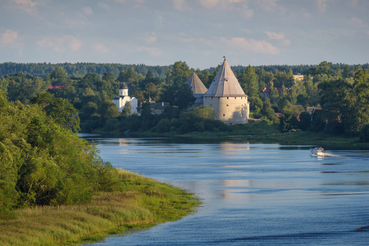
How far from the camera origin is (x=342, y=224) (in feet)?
75.9

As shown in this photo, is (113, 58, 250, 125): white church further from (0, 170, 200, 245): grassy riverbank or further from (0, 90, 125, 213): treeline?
(0, 170, 200, 245): grassy riverbank

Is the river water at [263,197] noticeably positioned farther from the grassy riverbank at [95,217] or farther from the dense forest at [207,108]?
the dense forest at [207,108]

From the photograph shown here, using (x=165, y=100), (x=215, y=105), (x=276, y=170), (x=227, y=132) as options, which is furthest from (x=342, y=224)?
(x=165, y=100)

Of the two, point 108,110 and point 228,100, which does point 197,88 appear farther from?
point 108,110

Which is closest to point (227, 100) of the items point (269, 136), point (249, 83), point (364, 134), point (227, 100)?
point (227, 100)

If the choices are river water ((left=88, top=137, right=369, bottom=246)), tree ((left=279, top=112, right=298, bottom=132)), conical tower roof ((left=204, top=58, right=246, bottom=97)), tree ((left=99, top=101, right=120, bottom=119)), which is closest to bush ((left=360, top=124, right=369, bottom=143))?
river water ((left=88, top=137, right=369, bottom=246))

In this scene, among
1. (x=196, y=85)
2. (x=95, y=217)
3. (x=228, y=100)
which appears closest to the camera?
(x=95, y=217)

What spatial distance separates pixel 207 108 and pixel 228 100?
18.6 ft

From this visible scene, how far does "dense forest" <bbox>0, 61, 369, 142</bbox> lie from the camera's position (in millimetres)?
73938

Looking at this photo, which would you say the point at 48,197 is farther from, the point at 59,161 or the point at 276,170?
the point at 276,170

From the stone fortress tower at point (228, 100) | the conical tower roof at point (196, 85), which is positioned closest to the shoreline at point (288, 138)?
the stone fortress tower at point (228, 100)

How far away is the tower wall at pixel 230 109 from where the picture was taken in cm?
10231

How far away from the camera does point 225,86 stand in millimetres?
103375

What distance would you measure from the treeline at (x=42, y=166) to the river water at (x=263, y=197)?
451 centimetres
